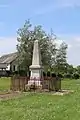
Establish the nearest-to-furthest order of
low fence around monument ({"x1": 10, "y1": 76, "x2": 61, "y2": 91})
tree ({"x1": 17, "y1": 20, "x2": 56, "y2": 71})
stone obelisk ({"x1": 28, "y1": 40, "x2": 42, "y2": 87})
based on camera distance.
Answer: stone obelisk ({"x1": 28, "y1": 40, "x2": 42, "y2": 87}) → low fence around monument ({"x1": 10, "y1": 76, "x2": 61, "y2": 91}) → tree ({"x1": 17, "y1": 20, "x2": 56, "y2": 71})

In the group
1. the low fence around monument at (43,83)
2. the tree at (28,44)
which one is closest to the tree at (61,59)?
the tree at (28,44)

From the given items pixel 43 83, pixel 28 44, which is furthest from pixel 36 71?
pixel 28 44

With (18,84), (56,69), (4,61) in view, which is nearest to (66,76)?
(56,69)

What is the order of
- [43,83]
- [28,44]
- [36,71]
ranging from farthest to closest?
[28,44], [36,71], [43,83]

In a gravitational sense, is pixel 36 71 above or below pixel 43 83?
above

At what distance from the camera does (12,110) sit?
56.6 feet

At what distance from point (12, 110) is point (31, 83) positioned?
16.9 metres

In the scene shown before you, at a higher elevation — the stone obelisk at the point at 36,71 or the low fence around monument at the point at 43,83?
the stone obelisk at the point at 36,71

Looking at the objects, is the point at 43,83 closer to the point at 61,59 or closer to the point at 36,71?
the point at 36,71

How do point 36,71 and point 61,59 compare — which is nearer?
point 36,71

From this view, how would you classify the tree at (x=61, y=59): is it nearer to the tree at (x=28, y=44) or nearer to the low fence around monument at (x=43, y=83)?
the tree at (x=28, y=44)

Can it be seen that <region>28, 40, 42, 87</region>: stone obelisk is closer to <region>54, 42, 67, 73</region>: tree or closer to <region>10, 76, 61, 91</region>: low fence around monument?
<region>10, 76, 61, 91</region>: low fence around monument

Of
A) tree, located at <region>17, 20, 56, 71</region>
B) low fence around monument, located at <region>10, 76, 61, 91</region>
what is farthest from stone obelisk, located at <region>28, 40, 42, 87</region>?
tree, located at <region>17, 20, 56, 71</region>

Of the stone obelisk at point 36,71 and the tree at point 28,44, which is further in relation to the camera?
the tree at point 28,44
